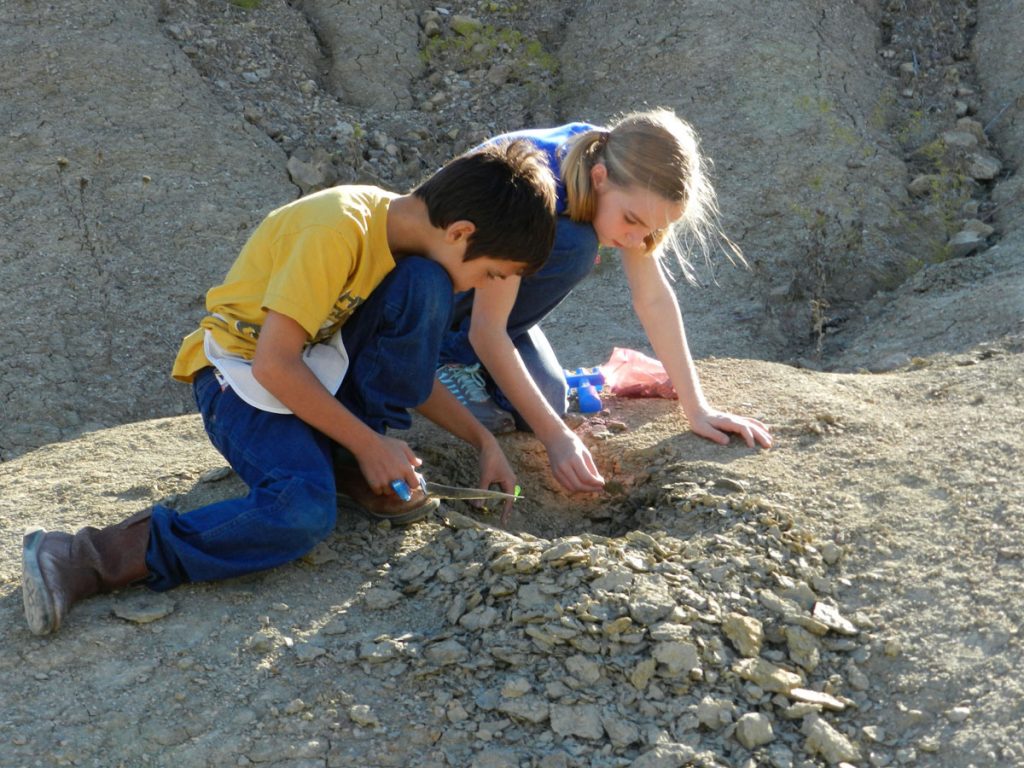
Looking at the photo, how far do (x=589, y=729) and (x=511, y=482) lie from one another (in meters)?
0.86

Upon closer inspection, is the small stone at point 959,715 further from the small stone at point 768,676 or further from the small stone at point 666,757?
the small stone at point 666,757

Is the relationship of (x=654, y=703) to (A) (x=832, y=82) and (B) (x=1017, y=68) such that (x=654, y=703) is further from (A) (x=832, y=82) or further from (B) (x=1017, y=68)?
(B) (x=1017, y=68)

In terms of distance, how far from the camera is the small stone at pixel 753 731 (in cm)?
226

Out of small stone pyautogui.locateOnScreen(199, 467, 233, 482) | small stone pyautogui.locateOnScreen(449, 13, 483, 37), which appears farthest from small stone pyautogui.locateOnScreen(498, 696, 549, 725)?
small stone pyautogui.locateOnScreen(449, 13, 483, 37)

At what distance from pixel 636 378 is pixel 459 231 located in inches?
43.7

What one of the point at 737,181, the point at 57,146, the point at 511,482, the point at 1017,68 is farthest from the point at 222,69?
the point at 1017,68

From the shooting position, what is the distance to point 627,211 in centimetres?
308

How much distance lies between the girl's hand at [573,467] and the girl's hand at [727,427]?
1.08 ft

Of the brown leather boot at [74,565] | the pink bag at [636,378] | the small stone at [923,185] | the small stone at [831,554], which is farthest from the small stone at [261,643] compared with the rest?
the small stone at [923,185]

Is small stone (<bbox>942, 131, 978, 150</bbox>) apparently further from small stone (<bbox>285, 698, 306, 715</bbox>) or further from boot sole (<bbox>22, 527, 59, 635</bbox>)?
boot sole (<bbox>22, 527, 59, 635</bbox>)

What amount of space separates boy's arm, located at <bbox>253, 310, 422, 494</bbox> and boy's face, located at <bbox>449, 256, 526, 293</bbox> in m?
0.38

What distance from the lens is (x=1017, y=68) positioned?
567cm

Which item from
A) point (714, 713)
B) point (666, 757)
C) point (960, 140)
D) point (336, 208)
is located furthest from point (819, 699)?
point (960, 140)

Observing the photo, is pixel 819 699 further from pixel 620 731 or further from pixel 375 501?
pixel 375 501
